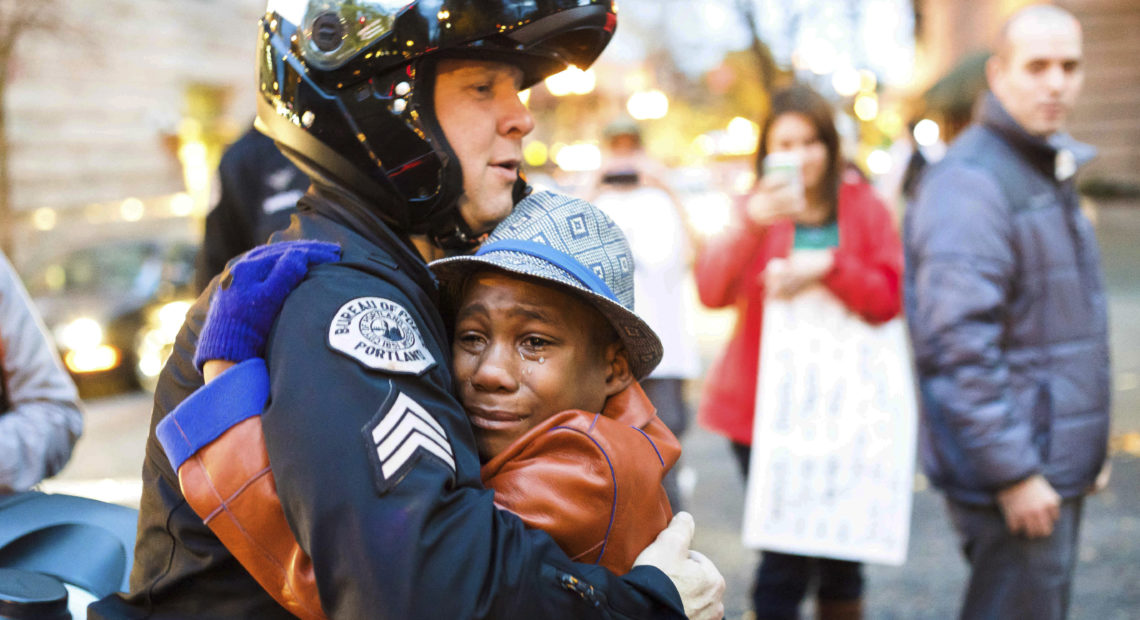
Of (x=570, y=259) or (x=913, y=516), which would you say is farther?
(x=913, y=516)

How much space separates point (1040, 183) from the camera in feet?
10.7

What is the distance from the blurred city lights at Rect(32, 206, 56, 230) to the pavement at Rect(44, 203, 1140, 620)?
7956mm

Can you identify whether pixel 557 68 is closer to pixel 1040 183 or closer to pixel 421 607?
pixel 421 607

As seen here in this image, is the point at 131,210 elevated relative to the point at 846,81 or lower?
lower

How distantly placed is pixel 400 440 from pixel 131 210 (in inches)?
782

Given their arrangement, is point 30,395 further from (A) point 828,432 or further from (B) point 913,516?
(B) point 913,516

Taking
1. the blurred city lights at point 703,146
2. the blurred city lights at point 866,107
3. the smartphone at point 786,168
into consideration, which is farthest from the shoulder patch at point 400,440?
the blurred city lights at point 703,146

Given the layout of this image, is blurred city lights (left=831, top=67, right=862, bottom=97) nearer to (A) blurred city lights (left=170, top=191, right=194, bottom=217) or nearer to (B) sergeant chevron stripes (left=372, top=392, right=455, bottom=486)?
(A) blurred city lights (left=170, top=191, right=194, bottom=217)

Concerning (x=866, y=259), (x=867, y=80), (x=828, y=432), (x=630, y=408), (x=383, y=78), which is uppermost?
(x=383, y=78)

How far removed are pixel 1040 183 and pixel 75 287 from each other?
9.18 m

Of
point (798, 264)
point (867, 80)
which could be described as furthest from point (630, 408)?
point (867, 80)

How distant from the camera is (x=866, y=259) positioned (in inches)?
162

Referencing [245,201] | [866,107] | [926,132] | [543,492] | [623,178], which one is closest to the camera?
[543,492]

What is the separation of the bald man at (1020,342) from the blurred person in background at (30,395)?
266 cm
